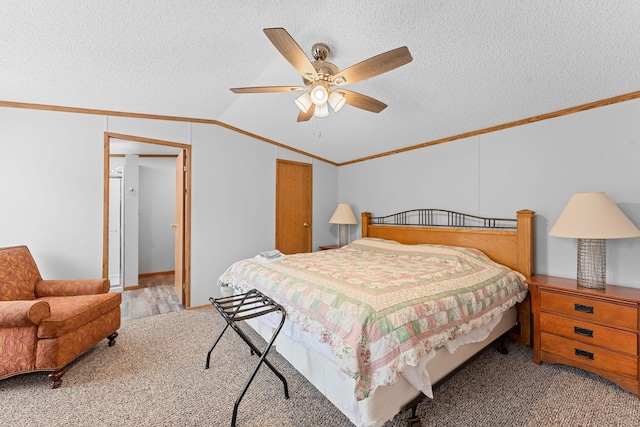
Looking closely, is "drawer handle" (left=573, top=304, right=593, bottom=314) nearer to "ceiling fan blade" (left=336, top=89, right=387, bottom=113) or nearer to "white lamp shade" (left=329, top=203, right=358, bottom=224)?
"ceiling fan blade" (left=336, top=89, right=387, bottom=113)

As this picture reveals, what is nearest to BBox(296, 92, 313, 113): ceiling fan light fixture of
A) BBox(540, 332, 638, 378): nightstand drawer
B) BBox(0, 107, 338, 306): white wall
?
BBox(0, 107, 338, 306): white wall

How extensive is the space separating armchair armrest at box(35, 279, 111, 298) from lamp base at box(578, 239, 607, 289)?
14.0 feet

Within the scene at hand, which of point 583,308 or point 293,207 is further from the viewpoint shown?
point 293,207

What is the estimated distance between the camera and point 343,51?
2256 millimetres

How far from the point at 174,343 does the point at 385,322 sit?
228 cm

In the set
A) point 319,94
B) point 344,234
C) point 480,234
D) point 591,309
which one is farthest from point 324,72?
point 344,234

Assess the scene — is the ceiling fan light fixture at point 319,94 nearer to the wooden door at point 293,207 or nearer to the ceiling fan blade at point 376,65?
the ceiling fan blade at point 376,65

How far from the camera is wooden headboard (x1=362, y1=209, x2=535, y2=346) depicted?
273 centimetres

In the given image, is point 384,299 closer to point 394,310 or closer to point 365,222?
point 394,310

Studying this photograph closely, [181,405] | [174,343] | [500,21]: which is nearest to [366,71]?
[500,21]

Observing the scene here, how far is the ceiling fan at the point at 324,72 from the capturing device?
1636 mm

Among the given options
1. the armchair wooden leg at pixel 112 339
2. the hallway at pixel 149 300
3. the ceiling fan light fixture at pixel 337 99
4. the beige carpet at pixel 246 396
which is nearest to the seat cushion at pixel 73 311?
the armchair wooden leg at pixel 112 339

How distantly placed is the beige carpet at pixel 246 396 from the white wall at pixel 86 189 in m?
1.32

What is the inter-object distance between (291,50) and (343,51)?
743 mm
